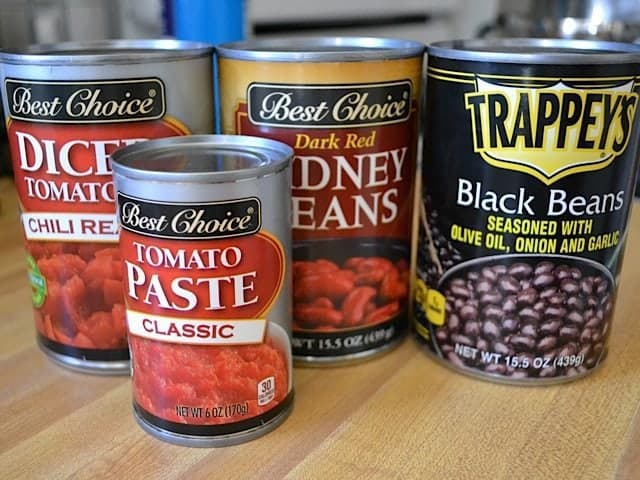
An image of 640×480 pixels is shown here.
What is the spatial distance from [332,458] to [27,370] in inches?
12.8

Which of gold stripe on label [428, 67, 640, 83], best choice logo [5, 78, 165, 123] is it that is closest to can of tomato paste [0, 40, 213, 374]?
best choice logo [5, 78, 165, 123]

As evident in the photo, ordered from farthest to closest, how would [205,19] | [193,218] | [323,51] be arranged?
[205,19]
[323,51]
[193,218]

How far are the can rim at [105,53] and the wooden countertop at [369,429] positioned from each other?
11.7 inches

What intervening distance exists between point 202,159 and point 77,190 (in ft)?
0.41

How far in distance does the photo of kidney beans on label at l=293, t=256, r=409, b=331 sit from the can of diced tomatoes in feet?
0.24

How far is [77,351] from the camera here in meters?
0.70

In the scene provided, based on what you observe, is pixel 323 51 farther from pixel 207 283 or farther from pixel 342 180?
pixel 207 283

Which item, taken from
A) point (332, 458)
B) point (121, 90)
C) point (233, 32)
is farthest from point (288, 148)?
point (233, 32)

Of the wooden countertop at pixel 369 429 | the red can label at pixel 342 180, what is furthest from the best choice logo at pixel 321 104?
the wooden countertop at pixel 369 429

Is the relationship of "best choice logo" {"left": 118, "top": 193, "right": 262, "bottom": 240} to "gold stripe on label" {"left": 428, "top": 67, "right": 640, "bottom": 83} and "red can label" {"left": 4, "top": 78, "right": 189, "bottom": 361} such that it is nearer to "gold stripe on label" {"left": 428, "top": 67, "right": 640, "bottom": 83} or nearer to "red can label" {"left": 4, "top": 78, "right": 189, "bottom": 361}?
"red can label" {"left": 4, "top": 78, "right": 189, "bottom": 361}

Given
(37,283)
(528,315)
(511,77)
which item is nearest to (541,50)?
(511,77)

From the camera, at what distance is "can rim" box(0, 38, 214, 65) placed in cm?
60

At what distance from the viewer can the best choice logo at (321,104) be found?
24.6 inches

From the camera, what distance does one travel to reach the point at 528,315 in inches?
26.0
